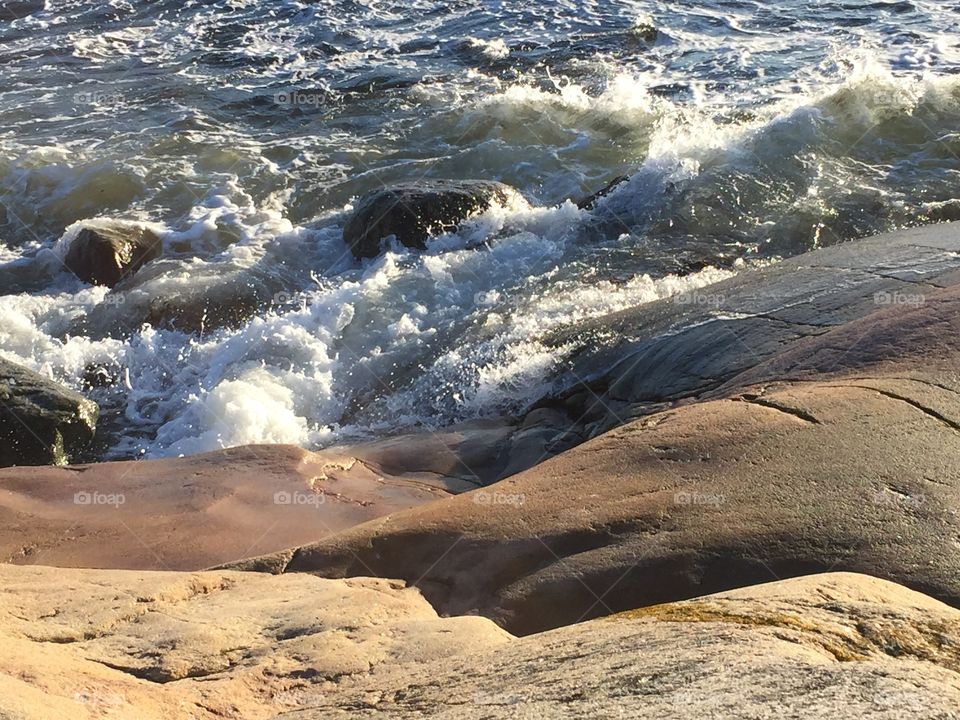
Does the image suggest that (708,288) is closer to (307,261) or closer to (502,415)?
(502,415)

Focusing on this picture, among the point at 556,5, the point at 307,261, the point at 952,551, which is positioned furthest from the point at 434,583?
the point at 556,5

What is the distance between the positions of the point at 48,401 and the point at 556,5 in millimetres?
11954

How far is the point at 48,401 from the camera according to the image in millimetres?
7066

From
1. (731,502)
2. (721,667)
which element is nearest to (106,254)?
(731,502)

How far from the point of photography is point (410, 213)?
31.6 ft
